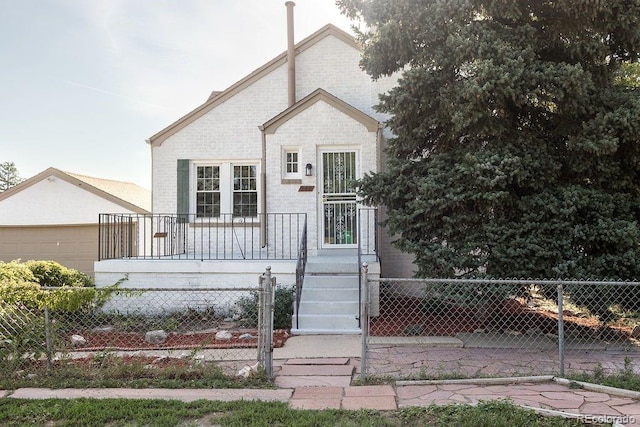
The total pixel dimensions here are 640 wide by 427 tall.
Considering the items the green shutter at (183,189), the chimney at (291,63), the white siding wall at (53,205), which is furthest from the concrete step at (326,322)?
the white siding wall at (53,205)

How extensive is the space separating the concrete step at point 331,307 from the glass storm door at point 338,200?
244 centimetres

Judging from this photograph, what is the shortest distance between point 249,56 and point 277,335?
8178 millimetres

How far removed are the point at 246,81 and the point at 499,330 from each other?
8090 mm

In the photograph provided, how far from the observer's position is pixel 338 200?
10.3 meters

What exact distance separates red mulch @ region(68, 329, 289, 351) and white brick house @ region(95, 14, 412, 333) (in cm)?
118

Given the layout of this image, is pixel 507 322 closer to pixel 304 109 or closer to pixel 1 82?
Answer: pixel 304 109

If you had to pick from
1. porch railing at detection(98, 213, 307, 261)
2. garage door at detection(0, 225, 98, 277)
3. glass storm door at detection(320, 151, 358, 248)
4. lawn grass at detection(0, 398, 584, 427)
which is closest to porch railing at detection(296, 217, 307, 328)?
glass storm door at detection(320, 151, 358, 248)

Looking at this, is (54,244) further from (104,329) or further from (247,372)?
(247,372)

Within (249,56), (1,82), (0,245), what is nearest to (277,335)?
(249,56)

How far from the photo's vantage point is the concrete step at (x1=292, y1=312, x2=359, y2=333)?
25.0 feet

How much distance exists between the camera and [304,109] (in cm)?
1028

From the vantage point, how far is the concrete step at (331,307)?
310 inches

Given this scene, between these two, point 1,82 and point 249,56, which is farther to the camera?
point 1,82

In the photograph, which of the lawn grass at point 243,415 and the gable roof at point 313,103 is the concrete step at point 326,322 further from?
the gable roof at point 313,103
